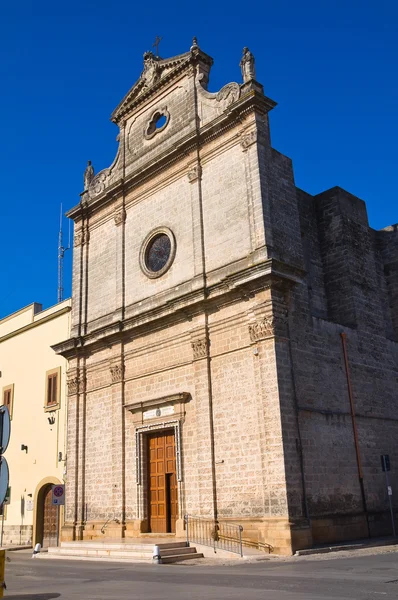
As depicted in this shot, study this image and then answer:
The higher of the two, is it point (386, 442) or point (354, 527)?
point (386, 442)

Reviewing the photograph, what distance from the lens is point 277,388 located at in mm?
16172

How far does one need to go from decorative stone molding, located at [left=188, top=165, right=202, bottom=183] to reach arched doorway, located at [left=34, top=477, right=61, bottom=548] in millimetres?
13723

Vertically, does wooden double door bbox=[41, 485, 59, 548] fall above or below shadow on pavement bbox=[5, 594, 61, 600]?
above

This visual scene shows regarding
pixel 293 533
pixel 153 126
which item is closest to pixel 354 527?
pixel 293 533

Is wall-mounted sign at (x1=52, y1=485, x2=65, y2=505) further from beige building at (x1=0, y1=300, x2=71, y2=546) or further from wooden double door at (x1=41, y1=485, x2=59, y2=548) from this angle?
wooden double door at (x1=41, y1=485, x2=59, y2=548)

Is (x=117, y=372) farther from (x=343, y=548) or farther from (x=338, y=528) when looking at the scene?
(x=343, y=548)

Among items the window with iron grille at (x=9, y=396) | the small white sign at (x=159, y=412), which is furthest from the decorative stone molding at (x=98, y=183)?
the window with iron grille at (x=9, y=396)

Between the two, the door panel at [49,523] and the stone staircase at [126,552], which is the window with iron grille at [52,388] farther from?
the stone staircase at [126,552]

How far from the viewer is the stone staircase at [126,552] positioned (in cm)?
1557

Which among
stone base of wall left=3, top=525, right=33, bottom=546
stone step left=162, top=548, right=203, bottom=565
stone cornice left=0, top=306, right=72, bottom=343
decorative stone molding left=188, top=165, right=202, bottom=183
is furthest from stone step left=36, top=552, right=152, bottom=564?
decorative stone molding left=188, top=165, right=202, bottom=183

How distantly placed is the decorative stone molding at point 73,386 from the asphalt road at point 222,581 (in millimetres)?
9569

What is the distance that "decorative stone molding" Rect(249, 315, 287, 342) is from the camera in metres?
16.8

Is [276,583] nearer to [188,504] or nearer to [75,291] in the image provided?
[188,504]

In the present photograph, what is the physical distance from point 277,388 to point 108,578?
21.8 feet
